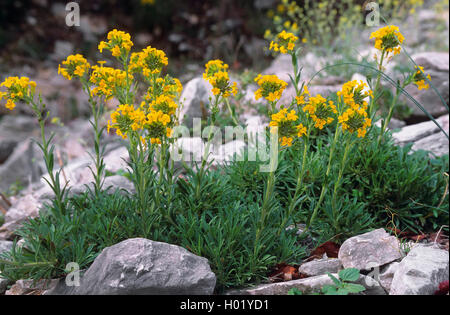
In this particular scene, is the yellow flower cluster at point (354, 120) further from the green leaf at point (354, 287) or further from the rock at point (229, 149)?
the rock at point (229, 149)

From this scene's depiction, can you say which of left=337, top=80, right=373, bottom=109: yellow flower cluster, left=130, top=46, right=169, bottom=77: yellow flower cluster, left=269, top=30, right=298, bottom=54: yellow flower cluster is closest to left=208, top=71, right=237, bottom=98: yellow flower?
left=130, top=46, right=169, bottom=77: yellow flower cluster

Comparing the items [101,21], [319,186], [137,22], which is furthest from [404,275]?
[101,21]

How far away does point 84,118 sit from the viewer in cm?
717

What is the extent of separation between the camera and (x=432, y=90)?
4453 millimetres

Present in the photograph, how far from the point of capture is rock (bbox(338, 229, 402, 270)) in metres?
2.31

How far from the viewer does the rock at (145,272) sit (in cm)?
195

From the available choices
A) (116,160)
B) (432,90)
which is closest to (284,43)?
(116,160)

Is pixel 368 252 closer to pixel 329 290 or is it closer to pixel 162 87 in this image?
pixel 329 290

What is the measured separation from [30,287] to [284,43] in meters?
1.85

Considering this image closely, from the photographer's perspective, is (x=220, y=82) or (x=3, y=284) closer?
(x=220, y=82)

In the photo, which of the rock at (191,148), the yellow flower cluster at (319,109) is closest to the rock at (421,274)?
the yellow flower cluster at (319,109)

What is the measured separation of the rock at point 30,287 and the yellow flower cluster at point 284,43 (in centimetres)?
170
